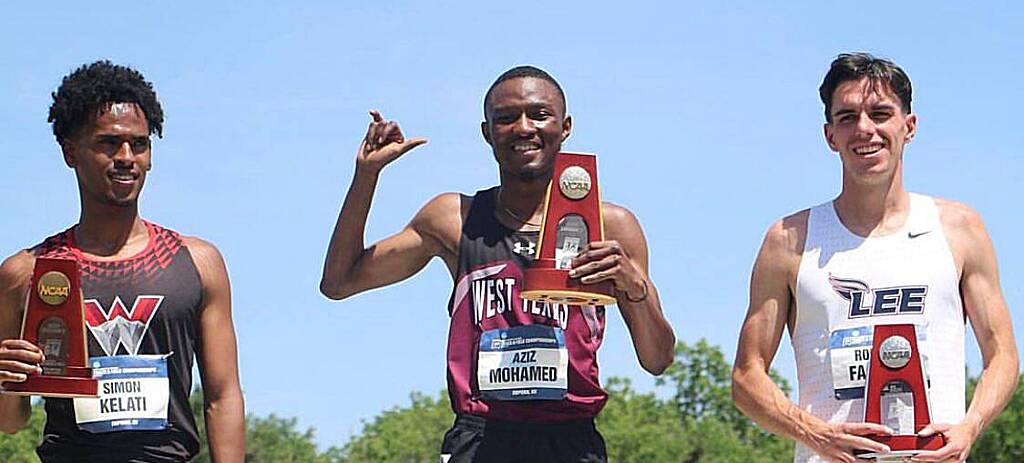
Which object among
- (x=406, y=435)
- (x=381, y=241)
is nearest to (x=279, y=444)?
(x=406, y=435)

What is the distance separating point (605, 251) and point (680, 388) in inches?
2644

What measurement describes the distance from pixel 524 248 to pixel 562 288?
603mm

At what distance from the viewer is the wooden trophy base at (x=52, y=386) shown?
7230 millimetres

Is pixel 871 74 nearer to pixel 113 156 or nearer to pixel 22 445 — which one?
pixel 113 156

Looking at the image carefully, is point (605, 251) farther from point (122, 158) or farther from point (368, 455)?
point (368, 455)

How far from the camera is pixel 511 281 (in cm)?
786

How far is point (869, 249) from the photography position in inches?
304

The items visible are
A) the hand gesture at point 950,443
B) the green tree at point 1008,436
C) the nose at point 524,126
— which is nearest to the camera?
the hand gesture at point 950,443

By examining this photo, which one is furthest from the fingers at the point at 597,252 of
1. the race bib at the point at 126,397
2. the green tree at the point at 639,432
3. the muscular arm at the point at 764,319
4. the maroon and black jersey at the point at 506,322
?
the green tree at the point at 639,432

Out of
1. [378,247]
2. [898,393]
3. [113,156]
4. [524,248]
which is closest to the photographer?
[898,393]

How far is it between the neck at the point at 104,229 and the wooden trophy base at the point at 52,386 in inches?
27.9

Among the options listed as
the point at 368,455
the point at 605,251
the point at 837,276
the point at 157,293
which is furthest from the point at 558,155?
the point at 368,455

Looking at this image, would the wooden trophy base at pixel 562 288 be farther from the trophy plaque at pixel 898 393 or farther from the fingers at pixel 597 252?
the trophy plaque at pixel 898 393

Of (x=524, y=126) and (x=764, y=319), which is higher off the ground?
(x=524, y=126)
